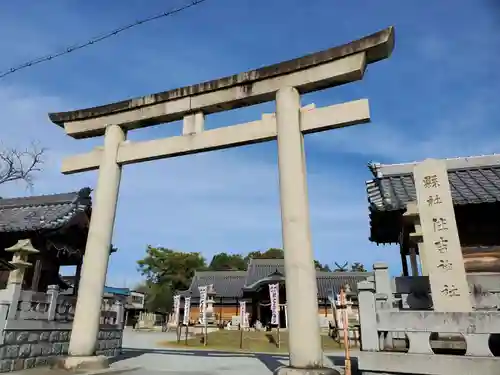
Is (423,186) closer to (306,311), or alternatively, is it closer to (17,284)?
(306,311)

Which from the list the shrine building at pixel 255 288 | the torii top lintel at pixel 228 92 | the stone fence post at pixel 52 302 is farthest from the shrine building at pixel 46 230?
the shrine building at pixel 255 288

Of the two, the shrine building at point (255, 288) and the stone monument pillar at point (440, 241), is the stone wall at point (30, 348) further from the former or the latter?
the shrine building at point (255, 288)

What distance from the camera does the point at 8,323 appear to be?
26.5 ft

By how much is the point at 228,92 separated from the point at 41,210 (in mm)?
8779

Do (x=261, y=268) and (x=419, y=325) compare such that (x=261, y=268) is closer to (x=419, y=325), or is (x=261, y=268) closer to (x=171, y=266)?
(x=171, y=266)

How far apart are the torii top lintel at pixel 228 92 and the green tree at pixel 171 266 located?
4606 centimetres

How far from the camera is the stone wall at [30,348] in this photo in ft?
26.2

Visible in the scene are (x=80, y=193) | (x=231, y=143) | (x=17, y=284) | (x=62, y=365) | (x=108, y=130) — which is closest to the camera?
(x=62, y=365)

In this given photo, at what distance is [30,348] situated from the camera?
342 inches

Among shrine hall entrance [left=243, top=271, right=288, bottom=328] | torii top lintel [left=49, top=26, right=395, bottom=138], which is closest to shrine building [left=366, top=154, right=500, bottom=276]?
torii top lintel [left=49, top=26, right=395, bottom=138]

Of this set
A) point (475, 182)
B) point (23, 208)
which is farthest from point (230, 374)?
point (23, 208)

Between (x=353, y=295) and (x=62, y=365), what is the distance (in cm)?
2399

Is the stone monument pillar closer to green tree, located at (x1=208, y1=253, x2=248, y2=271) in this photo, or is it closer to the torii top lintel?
the torii top lintel

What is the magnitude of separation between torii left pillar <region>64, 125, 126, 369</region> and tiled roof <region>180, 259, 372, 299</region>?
2813 centimetres
